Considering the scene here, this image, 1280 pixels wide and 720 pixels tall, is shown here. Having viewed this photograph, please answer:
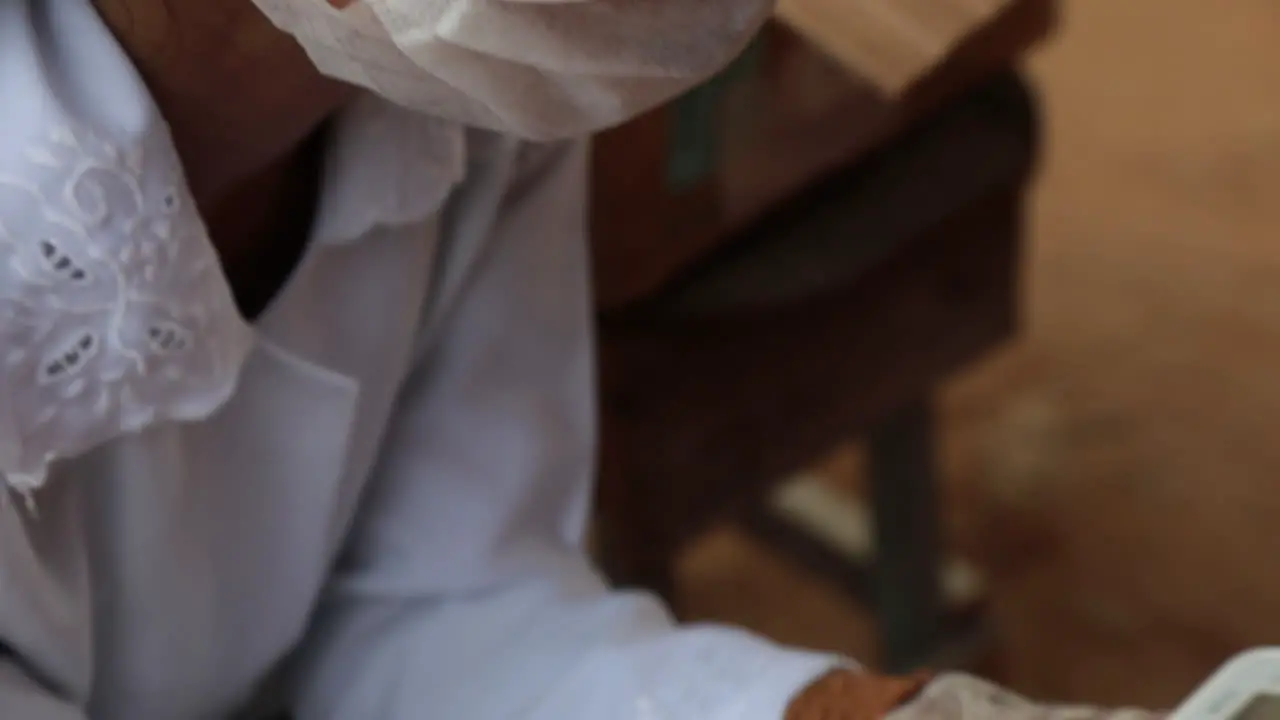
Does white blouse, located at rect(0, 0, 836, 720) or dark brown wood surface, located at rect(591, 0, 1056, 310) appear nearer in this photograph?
white blouse, located at rect(0, 0, 836, 720)

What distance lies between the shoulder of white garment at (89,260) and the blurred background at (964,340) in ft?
0.80

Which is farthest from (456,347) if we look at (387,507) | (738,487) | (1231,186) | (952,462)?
(1231,186)

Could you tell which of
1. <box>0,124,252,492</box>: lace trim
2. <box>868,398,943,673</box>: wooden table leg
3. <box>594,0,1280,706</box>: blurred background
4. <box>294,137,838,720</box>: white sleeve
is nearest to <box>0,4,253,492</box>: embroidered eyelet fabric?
<box>0,124,252,492</box>: lace trim

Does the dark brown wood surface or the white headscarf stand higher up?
the white headscarf

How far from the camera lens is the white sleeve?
0.54m

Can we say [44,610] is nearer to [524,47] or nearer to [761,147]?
[524,47]

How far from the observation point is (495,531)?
Answer: 22.9 inches

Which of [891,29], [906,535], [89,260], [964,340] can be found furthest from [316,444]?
[906,535]

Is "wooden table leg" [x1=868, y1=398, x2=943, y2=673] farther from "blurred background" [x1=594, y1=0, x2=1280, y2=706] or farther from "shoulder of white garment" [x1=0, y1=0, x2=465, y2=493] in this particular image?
"shoulder of white garment" [x1=0, y1=0, x2=465, y2=493]

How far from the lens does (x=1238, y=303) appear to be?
1448 millimetres

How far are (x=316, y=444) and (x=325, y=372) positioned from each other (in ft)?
0.08

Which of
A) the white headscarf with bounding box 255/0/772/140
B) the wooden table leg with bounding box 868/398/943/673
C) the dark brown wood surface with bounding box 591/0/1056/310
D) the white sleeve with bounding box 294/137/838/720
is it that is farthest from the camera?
the wooden table leg with bounding box 868/398/943/673

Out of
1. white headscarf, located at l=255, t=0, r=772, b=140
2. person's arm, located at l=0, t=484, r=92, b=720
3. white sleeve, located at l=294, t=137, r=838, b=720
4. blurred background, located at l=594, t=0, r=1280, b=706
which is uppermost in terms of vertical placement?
white headscarf, located at l=255, t=0, r=772, b=140

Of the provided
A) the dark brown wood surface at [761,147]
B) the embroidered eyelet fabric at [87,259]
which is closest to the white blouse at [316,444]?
the embroidered eyelet fabric at [87,259]
